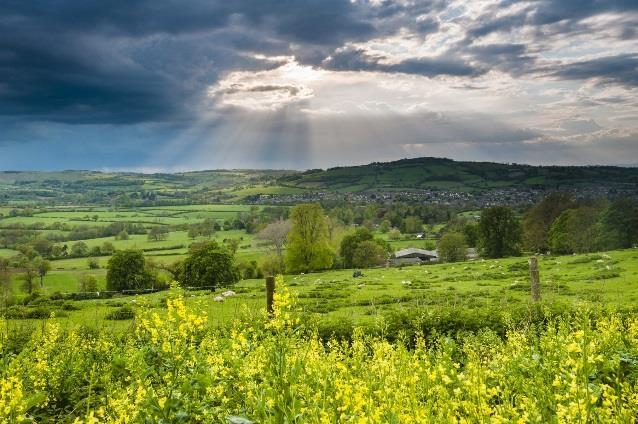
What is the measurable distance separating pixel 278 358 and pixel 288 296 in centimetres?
73

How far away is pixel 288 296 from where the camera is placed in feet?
18.1

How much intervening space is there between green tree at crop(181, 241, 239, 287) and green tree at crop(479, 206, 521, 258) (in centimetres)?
3587

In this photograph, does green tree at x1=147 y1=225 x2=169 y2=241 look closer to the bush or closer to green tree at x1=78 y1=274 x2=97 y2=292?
green tree at x1=78 y1=274 x2=97 y2=292

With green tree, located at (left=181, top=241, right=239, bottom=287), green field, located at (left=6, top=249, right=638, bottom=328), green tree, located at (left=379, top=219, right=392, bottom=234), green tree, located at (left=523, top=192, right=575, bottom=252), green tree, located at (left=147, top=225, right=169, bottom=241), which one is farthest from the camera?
green tree, located at (left=379, top=219, right=392, bottom=234)

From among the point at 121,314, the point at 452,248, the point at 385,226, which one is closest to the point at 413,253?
the point at 452,248

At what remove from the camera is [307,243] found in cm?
7381

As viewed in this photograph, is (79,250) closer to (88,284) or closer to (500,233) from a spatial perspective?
(88,284)

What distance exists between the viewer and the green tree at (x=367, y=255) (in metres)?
76.9

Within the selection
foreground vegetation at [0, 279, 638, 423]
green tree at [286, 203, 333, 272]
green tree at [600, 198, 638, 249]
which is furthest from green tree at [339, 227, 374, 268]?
foreground vegetation at [0, 279, 638, 423]

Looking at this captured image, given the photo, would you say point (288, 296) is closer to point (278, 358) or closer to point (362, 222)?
point (278, 358)

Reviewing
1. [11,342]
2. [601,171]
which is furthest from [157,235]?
[601,171]

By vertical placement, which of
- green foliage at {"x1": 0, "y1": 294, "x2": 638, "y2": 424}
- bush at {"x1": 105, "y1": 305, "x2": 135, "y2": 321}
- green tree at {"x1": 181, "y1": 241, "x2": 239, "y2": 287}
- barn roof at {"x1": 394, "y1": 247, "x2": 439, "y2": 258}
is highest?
green foliage at {"x1": 0, "y1": 294, "x2": 638, "y2": 424}

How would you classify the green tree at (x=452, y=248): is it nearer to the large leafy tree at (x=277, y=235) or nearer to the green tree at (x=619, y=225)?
the green tree at (x=619, y=225)

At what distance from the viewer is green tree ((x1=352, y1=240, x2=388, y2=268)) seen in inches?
3029
